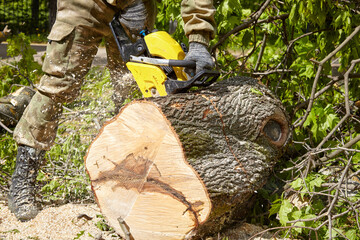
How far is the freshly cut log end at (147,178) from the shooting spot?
2184 mm

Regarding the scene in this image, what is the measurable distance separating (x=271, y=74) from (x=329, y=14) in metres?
0.70

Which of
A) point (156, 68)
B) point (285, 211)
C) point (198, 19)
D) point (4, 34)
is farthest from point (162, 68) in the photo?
point (4, 34)

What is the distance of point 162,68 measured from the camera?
2.52 metres

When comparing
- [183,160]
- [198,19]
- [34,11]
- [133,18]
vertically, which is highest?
[198,19]

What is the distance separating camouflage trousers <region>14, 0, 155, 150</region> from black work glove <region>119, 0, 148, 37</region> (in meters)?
0.05

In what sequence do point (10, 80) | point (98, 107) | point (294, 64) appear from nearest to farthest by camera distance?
point (294, 64)
point (98, 107)
point (10, 80)

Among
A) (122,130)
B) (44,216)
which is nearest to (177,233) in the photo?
(122,130)

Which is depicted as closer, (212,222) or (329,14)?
(212,222)

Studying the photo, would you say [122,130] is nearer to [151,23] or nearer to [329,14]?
[151,23]

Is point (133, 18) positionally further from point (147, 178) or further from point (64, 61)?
point (147, 178)

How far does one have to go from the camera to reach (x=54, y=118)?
303 centimetres

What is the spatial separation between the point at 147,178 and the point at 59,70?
1.13 metres

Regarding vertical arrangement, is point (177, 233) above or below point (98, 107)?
above

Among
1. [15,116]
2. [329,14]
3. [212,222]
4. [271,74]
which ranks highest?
[329,14]
